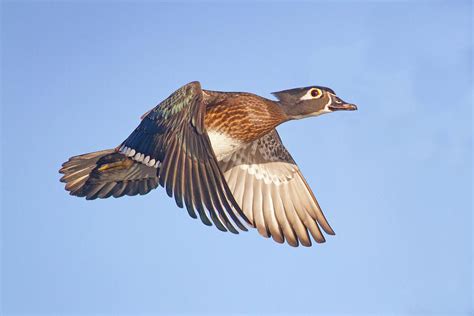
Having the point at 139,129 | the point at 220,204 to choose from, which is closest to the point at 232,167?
the point at 139,129

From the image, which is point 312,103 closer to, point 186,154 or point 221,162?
point 221,162

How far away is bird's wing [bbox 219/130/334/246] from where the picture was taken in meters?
11.8

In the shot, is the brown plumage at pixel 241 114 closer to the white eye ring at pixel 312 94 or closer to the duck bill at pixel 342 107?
the white eye ring at pixel 312 94

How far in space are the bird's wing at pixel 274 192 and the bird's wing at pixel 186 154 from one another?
180 centimetres

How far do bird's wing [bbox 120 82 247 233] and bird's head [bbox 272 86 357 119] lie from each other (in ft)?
4.91

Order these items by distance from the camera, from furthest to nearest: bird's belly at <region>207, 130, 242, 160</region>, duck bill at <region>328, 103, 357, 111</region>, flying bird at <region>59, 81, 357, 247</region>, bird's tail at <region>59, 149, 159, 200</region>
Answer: duck bill at <region>328, 103, 357, 111</region> < bird's tail at <region>59, 149, 159, 200</region> < bird's belly at <region>207, 130, 242, 160</region> < flying bird at <region>59, 81, 357, 247</region>

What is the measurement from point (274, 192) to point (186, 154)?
2.87 m

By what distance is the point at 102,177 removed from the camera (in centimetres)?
1102

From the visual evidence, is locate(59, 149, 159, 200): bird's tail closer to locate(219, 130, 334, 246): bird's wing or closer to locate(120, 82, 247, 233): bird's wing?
locate(120, 82, 247, 233): bird's wing

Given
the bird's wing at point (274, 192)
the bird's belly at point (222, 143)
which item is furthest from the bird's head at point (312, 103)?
the bird's wing at point (274, 192)

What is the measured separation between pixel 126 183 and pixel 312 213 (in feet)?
8.39

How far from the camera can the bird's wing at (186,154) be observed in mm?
8883

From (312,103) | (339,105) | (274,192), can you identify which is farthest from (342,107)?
(274,192)

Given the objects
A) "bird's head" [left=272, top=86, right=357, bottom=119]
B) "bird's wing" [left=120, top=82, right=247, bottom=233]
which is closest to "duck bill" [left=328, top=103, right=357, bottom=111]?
"bird's head" [left=272, top=86, right=357, bottom=119]
